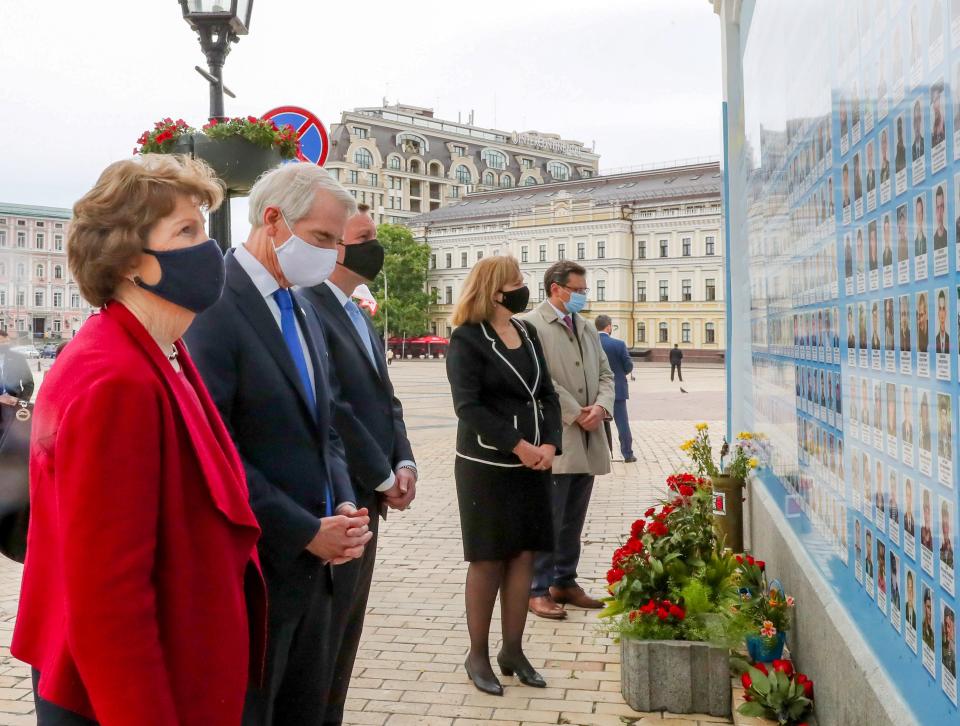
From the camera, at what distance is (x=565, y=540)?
6.05 m

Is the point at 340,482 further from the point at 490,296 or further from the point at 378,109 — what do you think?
the point at 378,109

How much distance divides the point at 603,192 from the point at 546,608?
3404 inches

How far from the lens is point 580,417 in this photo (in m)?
5.95

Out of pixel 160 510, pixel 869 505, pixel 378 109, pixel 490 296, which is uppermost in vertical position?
pixel 378 109

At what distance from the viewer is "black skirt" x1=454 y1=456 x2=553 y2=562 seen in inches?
179

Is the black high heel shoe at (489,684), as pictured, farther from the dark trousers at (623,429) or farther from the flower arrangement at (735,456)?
the dark trousers at (623,429)

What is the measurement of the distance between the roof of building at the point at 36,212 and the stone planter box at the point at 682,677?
2.98 meters

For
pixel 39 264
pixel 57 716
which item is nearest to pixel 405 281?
pixel 39 264

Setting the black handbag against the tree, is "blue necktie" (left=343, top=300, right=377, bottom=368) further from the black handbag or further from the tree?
the tree

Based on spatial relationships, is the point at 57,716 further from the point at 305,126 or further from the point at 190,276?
the point at 305,126

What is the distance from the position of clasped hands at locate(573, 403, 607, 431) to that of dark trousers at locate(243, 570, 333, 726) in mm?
3295

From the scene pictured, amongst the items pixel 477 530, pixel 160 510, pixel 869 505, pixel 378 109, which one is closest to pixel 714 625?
pixel 477 530

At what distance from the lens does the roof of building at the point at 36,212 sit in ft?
7.71

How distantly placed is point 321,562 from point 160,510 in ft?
2.91
